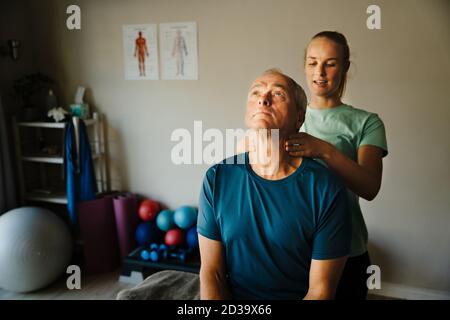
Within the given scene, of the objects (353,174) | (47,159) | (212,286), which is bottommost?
(212,286)

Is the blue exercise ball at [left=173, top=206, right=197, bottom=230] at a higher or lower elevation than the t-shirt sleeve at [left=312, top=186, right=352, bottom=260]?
lower

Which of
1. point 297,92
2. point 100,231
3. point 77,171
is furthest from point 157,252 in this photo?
point 297,92

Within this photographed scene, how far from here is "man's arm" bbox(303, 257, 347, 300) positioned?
33.2 inches

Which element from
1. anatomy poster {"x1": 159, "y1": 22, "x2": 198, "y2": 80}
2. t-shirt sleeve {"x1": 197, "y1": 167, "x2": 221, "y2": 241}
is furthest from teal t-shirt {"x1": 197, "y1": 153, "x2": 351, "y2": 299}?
anatomy poster {"x1": 159, "y1": 22, "x2": 198, "y2": 80}

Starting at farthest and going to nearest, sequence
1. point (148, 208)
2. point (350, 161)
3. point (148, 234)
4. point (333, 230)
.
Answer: point (148, 234) → point (148, 208) → point (350, 161) → point (333, 230)

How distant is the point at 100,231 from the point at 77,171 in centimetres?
35

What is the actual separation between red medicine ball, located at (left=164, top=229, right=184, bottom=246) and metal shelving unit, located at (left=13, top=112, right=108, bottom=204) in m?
0.45

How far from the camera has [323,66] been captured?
1.01 meters

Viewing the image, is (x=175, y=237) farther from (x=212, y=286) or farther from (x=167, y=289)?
(x=212, y=286)

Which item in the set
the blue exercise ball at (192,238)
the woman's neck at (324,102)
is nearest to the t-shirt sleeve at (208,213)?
the woman's neck at (324,102)

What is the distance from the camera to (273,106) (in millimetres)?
841

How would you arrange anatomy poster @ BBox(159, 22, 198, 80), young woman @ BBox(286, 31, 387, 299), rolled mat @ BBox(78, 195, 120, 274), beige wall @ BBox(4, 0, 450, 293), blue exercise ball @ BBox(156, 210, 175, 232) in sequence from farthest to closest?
rolled mat @ BBox(78, 195, 120, 274)
blue exercise ball @ BBox(156, 210, 175, 232)
anatomy poster @ BBox(159, 22, 198, 80)
beige wall @ BBox(4, 0, 450, 293)
young woman @ BBox(286, 31, 387, 299)

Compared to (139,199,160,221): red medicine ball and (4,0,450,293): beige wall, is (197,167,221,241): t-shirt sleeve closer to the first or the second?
(4,0,450,293): beige wall
